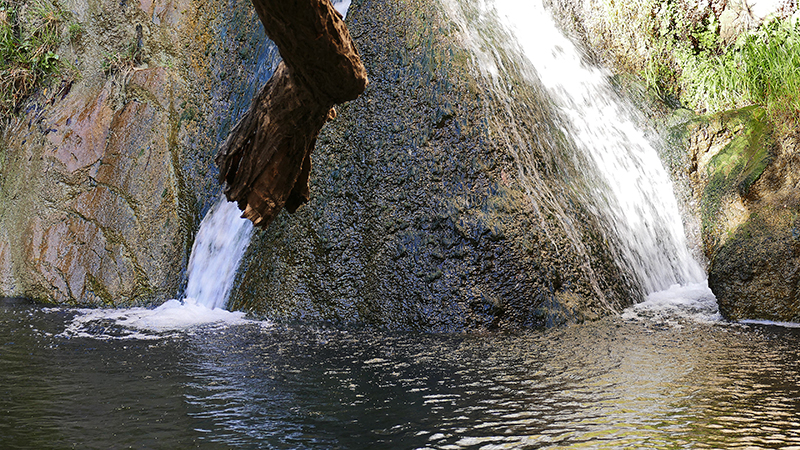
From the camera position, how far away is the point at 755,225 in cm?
479

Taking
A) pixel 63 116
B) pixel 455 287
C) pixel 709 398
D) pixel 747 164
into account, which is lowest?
pixel 709 398

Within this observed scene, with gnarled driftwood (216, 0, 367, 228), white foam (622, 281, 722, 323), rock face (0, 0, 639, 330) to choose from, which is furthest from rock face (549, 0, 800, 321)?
gnarled driftwood (216, 0, 367, 228)

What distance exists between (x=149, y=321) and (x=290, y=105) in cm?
282

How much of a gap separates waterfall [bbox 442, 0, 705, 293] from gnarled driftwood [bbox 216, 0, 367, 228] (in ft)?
8.25

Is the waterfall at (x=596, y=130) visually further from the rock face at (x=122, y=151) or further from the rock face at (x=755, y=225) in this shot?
the rock face at (x=122, y=151)

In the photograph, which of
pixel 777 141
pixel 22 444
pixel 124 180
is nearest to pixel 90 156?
pixel 124 180

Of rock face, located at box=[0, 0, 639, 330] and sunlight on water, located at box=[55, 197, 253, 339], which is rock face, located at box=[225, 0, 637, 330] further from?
sunlight on water, located at box=[55, 197, 253, 339]

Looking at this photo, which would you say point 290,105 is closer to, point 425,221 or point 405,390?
point 405,390

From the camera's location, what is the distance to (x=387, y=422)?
2324 mm

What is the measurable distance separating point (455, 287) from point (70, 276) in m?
3.95

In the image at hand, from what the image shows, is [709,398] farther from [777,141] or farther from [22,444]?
[777,141]

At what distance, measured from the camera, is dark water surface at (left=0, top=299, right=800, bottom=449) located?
2172mm

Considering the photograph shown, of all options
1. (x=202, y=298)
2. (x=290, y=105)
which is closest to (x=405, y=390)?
(x=290, y=105)

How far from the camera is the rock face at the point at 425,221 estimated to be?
14.4 ft
